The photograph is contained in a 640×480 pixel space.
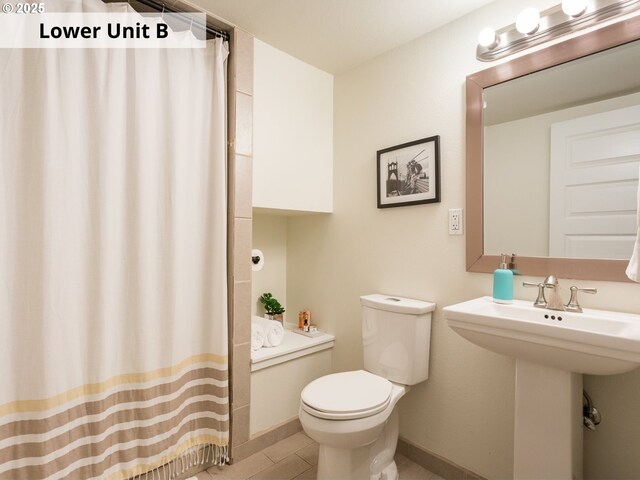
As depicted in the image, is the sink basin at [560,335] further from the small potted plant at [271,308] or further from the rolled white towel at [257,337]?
the small potted plant at [271,308]

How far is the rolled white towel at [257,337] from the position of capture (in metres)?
1.97

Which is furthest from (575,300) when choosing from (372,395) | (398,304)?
(372,395)

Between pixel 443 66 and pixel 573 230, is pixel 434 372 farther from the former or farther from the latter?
pixel 443 66

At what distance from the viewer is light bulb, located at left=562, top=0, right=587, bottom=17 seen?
1254 millimetres

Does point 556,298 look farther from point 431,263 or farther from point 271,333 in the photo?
point 271,333

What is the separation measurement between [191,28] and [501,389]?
7.33 feet

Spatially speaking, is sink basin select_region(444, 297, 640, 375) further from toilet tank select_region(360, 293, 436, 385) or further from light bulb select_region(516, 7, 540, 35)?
light bulb select_region(516, 7, 540, 35)

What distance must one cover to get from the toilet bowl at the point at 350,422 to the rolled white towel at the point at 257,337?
1.61 feet

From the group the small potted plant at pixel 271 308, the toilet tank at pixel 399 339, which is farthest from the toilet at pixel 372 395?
the small potted plant at pixel 271 308

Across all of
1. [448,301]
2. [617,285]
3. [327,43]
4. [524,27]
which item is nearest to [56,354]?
[448,301]

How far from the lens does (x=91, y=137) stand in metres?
1.39

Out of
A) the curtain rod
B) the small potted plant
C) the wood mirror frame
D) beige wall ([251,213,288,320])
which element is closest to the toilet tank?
the wood mirror frame

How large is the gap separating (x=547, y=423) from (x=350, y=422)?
70 cm

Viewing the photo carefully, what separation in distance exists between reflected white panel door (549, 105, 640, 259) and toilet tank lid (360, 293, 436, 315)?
1.96ft
